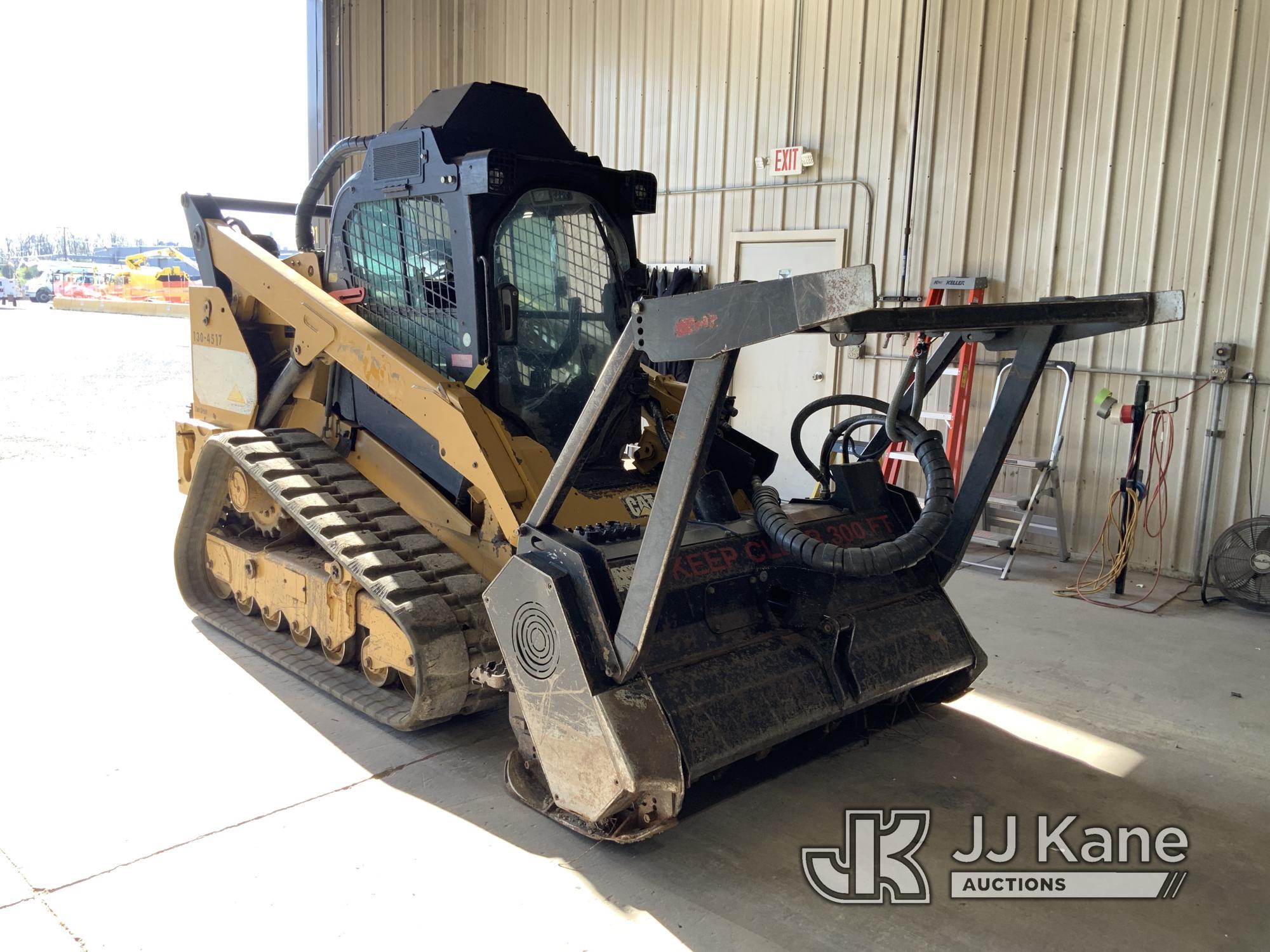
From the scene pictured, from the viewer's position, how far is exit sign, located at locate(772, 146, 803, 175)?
8.74 metres

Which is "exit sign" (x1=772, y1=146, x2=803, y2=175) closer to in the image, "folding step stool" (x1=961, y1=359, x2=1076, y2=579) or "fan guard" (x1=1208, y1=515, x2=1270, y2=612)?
"folding step stool" (x1=961, y1=359, x2=1076, y2=579)

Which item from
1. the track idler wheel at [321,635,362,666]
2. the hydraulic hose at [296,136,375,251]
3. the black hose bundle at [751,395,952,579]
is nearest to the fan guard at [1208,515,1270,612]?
the black hose bundle at [751,395,952,579]

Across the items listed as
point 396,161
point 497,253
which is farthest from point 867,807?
point 396,161

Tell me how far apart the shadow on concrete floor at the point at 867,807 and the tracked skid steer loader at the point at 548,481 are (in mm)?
137

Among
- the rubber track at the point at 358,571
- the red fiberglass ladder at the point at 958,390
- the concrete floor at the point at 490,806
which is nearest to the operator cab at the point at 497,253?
the rubber track at the point at 358,571

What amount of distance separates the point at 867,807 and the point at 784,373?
19.8 feet

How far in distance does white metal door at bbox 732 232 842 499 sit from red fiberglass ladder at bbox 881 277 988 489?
113cm

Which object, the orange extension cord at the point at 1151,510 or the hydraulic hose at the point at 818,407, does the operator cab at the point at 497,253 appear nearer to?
the hydraulic hose at the point at 818,407

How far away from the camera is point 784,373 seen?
30.2 ft


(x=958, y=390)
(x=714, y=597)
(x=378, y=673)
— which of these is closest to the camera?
(x=714, y=597)

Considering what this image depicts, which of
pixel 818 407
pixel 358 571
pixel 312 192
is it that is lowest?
pixel 358 571

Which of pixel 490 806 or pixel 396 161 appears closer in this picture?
pixel 490 806

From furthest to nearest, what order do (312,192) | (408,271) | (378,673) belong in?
1. (312,192)
2. (408,271)
3. (378,673)

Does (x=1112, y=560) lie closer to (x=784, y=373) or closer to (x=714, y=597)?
(x=784, y=373)
